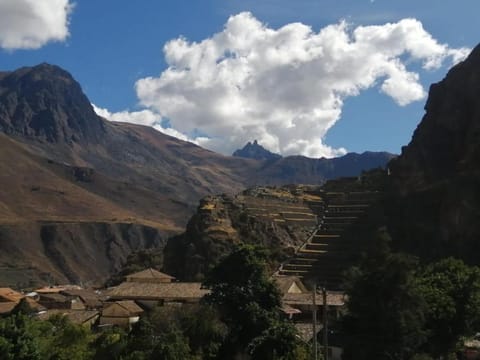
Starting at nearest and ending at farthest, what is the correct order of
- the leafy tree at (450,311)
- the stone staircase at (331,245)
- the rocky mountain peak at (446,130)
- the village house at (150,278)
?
the leafy tree at (450,311), the village house at (150,278), the stone staircase at (331,245), the rocky mountain peak at (446,130)

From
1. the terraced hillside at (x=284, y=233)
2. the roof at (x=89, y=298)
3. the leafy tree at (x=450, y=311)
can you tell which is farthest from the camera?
the terraced hillside at (x=284, y=233)

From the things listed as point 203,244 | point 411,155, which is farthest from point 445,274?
point 411,155

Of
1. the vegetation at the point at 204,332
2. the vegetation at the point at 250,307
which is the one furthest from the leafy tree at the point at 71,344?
the vegetation at the point at 250,307

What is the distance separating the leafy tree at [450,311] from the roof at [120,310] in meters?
24.0

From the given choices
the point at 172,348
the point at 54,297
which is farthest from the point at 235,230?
the point at 172,348

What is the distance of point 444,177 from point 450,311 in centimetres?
5876

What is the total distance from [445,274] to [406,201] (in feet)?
167

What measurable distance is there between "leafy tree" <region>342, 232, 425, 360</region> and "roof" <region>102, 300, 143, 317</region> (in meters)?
22.1

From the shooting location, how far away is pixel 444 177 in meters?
95.4

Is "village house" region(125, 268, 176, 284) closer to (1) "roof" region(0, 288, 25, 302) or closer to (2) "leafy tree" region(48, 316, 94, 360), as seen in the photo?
(1) "roof" region(0, 288, 25, 302)

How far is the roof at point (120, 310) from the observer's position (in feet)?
173

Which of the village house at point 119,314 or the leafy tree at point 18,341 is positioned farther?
the village house at point 119,314

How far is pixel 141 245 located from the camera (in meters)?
197

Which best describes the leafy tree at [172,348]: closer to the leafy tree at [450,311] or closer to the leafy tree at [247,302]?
the leafy tree at [247,302]
